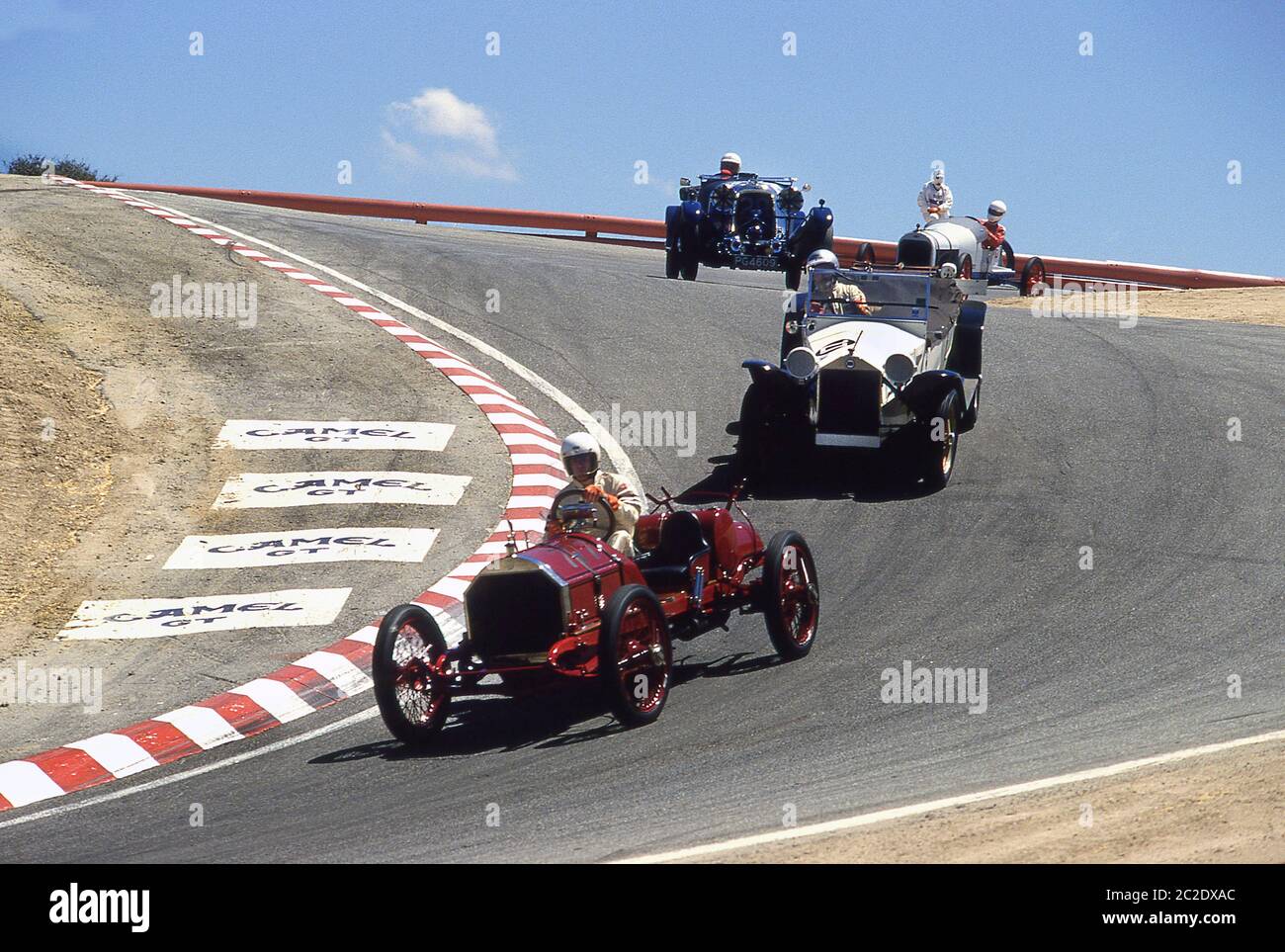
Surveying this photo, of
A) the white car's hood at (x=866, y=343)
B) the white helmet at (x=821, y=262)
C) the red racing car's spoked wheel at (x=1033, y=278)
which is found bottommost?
the white car's hood at (x=866, y=343)

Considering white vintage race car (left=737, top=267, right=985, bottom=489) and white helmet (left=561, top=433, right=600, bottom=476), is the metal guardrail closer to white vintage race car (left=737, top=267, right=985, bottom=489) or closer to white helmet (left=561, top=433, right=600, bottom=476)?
white vintage race car (left=737, top=267, right=985, bottom=489)

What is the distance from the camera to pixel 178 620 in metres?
11.1

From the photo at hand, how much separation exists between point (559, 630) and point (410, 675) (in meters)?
0.87

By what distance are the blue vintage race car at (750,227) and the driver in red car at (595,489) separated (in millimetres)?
14030

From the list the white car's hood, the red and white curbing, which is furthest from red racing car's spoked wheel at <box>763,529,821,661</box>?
the white car's hood

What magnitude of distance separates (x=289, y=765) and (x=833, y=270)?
8.33 meters

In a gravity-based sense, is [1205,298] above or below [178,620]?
above

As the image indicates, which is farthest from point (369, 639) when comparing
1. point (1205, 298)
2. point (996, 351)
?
point (1205, 298)

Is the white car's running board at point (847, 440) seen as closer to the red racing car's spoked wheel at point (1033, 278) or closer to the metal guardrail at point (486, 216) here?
the red racing car's spoked wheel at point (1033, 278)

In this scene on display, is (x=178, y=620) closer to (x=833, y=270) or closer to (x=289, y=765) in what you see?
(x=289, y=765)

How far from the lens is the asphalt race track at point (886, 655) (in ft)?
23.5

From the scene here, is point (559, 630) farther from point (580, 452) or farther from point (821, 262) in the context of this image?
point (821, 262)

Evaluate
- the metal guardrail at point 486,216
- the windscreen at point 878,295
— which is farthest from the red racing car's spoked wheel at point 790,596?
the metal guardrail at point 486,216

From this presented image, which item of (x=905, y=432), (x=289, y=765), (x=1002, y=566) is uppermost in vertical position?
(x=905, y=432)
